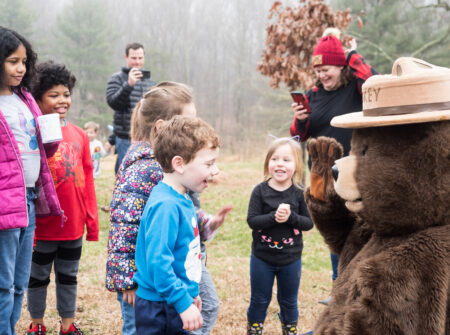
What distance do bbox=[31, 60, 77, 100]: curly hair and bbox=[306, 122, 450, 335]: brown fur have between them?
94.7 inches

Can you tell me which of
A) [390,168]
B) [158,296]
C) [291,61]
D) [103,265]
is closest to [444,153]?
[390,168]

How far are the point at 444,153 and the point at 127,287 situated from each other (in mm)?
1563

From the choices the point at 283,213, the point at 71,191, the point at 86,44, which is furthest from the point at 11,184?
the point at 86,44

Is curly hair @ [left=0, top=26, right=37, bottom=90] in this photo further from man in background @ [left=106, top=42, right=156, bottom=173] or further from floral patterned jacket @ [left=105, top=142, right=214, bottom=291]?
man in background @ [left=106, top=42, right=156, bottom=173]

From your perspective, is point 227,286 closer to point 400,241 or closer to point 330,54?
point 330,54

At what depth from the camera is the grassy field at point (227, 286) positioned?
359 cm

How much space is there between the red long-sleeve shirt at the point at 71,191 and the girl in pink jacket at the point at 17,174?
0.99 feet

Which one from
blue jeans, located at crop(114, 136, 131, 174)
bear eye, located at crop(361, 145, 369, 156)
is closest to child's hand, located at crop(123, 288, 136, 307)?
bear eye, located at crop(361, 145, 369, 156)

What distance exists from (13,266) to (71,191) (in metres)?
0.77

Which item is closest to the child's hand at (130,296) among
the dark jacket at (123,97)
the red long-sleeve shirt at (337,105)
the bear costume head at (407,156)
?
the bear costume head at (407,156)

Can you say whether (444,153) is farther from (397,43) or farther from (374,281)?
(397,43)

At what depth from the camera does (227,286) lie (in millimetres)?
4578

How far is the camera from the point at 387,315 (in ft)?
4.69

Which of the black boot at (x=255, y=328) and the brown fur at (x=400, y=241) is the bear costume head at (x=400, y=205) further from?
the black boot at (x=255, y=328)
